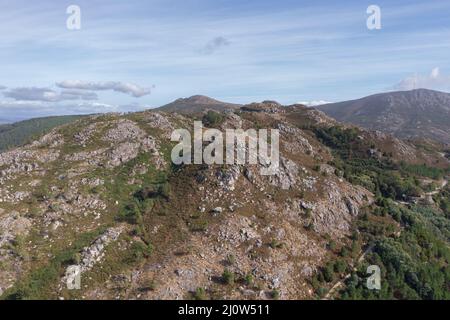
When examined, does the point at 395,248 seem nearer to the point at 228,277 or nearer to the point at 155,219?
the point at 228,277

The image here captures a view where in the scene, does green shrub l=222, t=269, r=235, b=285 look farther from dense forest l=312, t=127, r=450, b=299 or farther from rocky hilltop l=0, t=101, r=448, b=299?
dense forest l=312, t=127, r=450, b=299

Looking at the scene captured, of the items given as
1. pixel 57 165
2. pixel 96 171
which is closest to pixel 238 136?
pixel 96 171

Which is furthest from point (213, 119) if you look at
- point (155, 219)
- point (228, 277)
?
point (228, 277)

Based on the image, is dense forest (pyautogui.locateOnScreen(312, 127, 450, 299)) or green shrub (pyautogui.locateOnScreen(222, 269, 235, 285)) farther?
dense forest (pyautogui.locateOnScreen(312, 127, 450, 299))

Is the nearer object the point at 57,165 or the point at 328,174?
the point at 57,165

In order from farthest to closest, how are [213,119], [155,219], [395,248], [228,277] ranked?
[213,119] → [395,248] → [155,219] → [228,277]

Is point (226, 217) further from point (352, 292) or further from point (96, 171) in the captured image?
point (96, 171)

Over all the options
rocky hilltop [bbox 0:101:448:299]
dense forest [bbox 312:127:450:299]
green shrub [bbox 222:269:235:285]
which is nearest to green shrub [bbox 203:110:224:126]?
rocky hilltop [bbox 0:101:448:299]

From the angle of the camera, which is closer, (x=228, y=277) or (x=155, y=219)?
(x=228, y=277)
